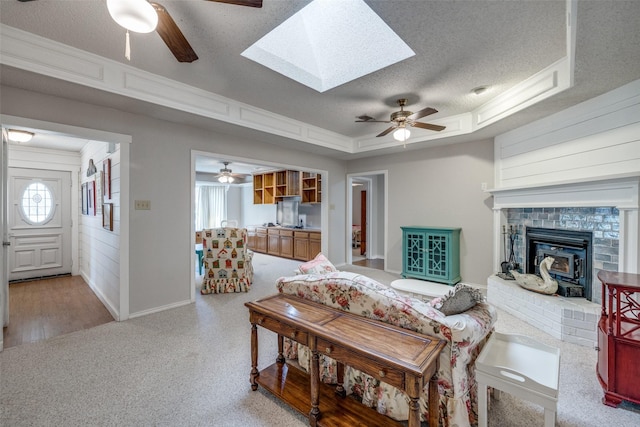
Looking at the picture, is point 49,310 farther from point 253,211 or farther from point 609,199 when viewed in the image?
point 609,199

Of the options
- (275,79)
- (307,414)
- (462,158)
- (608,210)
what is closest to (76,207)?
(275,79)

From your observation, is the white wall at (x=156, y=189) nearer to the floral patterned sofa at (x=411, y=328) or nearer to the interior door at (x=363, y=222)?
the floral patterned sofa at (x=411, y=328)

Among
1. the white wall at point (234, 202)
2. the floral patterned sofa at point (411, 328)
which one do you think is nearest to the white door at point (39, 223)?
the white wall at point (234, 202)

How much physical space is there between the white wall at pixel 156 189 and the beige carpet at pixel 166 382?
0.52 metres

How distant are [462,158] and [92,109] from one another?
513 cm

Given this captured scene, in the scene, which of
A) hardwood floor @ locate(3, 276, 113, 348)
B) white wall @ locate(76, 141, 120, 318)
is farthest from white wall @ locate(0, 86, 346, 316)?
hardwood floor @ locate(3, 276, 113, 348)

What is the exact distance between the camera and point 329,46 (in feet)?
9.12

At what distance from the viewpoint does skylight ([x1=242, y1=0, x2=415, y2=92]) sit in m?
2.41

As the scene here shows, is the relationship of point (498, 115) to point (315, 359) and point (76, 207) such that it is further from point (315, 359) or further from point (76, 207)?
point (76, 207)

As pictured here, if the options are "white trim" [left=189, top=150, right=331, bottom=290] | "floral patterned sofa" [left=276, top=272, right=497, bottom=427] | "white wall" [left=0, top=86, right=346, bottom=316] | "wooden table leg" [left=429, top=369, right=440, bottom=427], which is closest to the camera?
"wooden table leg" [left=429, top=369, right=440, bottom=427]

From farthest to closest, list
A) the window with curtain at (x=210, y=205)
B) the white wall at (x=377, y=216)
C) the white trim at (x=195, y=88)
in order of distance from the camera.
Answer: the window with curtain at (x=210, y=205)
the white wall at (x=377, y=216)
the white trim at (x=195, y=88)

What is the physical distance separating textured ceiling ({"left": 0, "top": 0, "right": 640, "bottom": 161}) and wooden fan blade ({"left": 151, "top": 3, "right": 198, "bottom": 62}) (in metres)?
0.27

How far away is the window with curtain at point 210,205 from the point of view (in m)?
8.84

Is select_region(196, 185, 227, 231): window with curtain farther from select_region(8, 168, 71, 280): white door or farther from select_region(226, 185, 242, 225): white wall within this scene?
select_region(8, 168, 71, 280): white door
